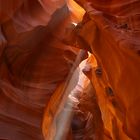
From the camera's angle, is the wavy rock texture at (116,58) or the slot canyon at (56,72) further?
the slot canyon at (56,72)

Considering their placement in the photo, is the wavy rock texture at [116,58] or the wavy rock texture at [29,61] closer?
the wavy rock texture at [116,58]

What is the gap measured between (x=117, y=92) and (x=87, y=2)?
0.84 feet

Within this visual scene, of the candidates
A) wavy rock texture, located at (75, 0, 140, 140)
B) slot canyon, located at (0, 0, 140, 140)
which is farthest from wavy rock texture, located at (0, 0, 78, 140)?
wavy rock texture, located at (75, 0, 140, 140)

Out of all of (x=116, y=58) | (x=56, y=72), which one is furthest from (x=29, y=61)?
(x=116, y=58)

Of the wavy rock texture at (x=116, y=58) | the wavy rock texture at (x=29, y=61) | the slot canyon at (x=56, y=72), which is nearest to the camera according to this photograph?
the wavy rock texture at (x=116, y=58)

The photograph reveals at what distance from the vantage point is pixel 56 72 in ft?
4.17

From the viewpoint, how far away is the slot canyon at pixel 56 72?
3.49ft

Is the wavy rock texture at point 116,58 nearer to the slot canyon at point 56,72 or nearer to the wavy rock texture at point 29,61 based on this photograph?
the slot canyon at point 56,72

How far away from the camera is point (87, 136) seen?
4.25ft

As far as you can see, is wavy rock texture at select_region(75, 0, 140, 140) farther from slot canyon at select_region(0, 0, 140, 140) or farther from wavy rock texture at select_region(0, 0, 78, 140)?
wavy rock texture at select_region(0, 0, 78, 140)

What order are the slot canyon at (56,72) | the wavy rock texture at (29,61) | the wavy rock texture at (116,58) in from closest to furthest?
the wavy rock texture at (116,58), the slot canyon at (56,72), the wavy rock texture at (29,61)

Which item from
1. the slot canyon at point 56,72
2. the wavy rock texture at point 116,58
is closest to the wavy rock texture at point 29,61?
the slot canyon at point 56,72

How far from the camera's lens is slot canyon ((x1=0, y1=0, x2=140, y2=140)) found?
3.49ft

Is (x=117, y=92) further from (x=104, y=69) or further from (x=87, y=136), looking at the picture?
(x=87, y=136)
